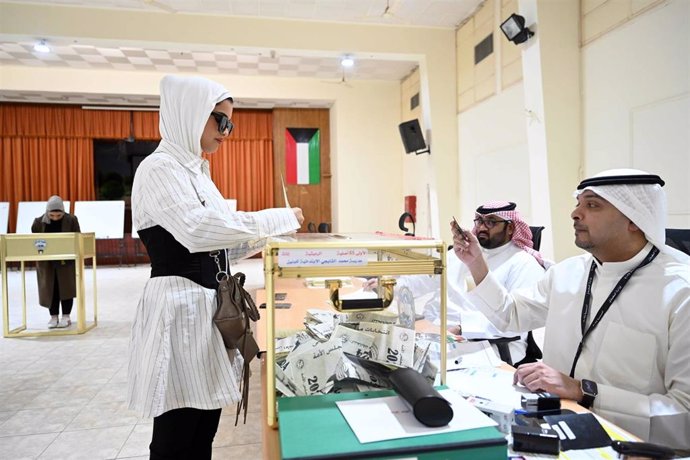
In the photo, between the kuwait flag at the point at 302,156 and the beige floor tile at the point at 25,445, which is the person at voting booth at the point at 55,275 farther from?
the kuwait flag at the point at 302,156

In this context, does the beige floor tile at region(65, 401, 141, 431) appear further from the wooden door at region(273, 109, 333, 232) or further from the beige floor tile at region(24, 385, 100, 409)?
the wooden door at region(273, 109, 333, 232)

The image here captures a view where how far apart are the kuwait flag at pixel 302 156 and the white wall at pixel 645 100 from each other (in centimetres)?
678

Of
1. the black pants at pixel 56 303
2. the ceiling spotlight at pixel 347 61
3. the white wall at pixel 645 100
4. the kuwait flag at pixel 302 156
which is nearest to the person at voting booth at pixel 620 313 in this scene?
the white wall at pixel 645 100

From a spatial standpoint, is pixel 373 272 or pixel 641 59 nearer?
pixel 373 272

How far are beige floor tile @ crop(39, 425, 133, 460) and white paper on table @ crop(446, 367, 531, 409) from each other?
77.1 inches

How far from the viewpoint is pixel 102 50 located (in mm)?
6957

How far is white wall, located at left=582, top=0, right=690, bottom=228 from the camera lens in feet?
9.65

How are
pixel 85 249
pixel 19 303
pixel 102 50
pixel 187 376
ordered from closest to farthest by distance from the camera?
1. pixel 187 376
2. pixel 85 249
3. pixel 19 303
4. pixel 102 50

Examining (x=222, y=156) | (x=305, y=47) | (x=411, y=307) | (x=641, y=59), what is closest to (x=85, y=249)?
(x=305, y=47)

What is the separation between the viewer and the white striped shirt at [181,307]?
1201 millimetres

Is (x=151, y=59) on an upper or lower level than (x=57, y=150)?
upper

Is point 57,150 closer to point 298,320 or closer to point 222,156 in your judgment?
point 222,156

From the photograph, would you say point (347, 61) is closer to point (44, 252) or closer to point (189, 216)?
A: point (44, 252)

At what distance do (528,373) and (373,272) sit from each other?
587 mm
